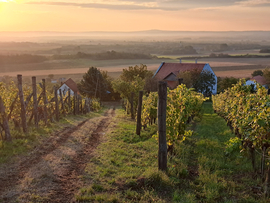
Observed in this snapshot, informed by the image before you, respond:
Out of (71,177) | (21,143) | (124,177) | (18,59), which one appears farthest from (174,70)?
(18,59)

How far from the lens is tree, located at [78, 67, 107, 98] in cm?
5747

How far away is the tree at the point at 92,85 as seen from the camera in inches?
2263

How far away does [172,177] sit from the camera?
7.43m

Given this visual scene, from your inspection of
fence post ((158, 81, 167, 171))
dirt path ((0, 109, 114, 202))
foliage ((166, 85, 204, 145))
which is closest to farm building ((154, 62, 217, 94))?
foliage ((166, 85, 204, 145))

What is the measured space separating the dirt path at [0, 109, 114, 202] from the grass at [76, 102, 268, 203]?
409mm

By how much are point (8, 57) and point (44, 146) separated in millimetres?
121424

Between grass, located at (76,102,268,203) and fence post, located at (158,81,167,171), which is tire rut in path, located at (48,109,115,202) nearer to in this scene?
grass, located at (76,102,268,203)

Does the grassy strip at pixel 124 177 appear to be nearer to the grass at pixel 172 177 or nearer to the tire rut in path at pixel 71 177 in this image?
the grass at pixel 172 177

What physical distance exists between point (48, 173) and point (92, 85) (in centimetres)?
5110

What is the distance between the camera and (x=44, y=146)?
408 inches

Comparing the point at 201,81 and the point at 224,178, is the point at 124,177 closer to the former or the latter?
the point at 224,178

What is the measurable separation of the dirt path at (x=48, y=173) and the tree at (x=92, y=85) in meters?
46.4

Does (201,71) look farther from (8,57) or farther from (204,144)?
(8,57)

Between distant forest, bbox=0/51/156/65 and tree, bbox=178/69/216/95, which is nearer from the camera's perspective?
tree, bbox=178/69/216/95
